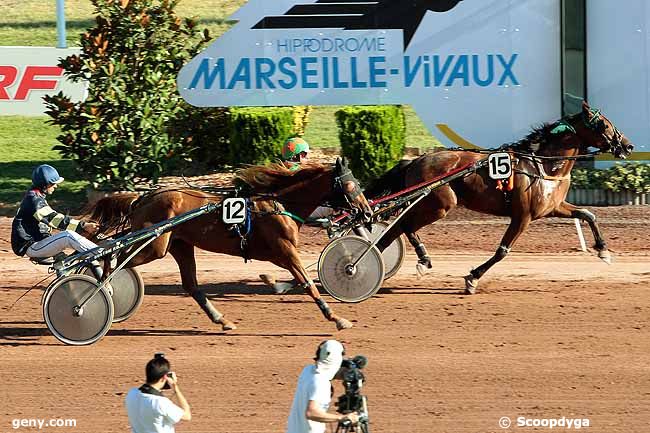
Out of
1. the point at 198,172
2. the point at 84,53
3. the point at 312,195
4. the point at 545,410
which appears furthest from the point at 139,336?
the point at 198,172

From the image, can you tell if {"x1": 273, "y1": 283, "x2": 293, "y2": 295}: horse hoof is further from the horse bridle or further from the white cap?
the white cap

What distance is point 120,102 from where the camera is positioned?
49.0 ft

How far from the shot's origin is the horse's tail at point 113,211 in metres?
10.2

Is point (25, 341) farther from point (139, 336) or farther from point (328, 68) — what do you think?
point (328, 68)

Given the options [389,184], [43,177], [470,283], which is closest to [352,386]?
[43,177]

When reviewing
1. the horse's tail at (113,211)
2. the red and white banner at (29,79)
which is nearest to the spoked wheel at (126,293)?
the horse's tail at (113,211)

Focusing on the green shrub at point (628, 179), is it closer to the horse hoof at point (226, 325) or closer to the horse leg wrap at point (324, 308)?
the horse leg wrap at point (324, 308)

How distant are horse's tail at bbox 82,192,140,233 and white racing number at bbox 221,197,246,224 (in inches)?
35.1

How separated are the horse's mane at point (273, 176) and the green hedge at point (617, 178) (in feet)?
20.0

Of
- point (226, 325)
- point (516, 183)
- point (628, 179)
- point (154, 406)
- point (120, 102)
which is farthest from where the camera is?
point (628, 179)

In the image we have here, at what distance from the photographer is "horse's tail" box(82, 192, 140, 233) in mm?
10242

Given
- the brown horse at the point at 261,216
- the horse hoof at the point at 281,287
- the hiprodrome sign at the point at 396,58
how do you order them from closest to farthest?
the brown horse at the point at 261,216 < the horse hoof at the point at 281,287 < the hiprodrome sign at the point at 396,58

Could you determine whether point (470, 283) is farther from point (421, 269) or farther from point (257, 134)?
point (257, 134)

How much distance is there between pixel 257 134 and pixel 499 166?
5.12 metres
